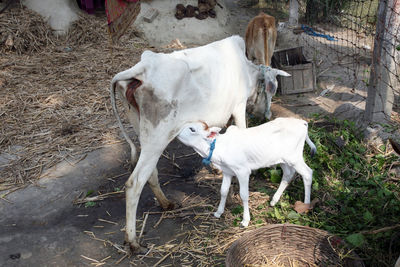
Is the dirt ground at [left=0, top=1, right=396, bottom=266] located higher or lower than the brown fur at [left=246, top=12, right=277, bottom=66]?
lower

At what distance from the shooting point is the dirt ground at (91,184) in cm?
396

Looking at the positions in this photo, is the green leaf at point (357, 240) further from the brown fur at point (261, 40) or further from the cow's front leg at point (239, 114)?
the brown fur at point (261, 40)

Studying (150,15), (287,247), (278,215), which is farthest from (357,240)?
(150,15)

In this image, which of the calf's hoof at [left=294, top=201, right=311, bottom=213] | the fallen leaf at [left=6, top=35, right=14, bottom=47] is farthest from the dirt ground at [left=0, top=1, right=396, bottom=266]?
the fallen leaf at [left=6, top=35, right=14, bottom=47]

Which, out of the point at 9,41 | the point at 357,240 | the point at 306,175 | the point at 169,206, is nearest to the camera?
the point at 357,240

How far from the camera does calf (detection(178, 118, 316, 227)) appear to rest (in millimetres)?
3762

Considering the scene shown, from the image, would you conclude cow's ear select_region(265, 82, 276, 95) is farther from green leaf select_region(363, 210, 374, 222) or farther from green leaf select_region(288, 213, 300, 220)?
green leaf select_region(363, 210, 374, 222)

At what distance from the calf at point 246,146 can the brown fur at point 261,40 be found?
361 cm

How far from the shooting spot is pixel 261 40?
24.3ft

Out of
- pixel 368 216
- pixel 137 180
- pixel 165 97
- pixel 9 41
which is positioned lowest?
pixel 368 216

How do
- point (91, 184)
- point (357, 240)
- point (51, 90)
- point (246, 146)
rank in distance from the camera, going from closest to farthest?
point (357, 240) < point (246, 146) < point (91, 184) < point (51, 90)

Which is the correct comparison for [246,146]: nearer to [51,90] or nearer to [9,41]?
[51,90]

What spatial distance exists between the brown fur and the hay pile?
258 centimetres

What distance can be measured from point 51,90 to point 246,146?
189 inches
